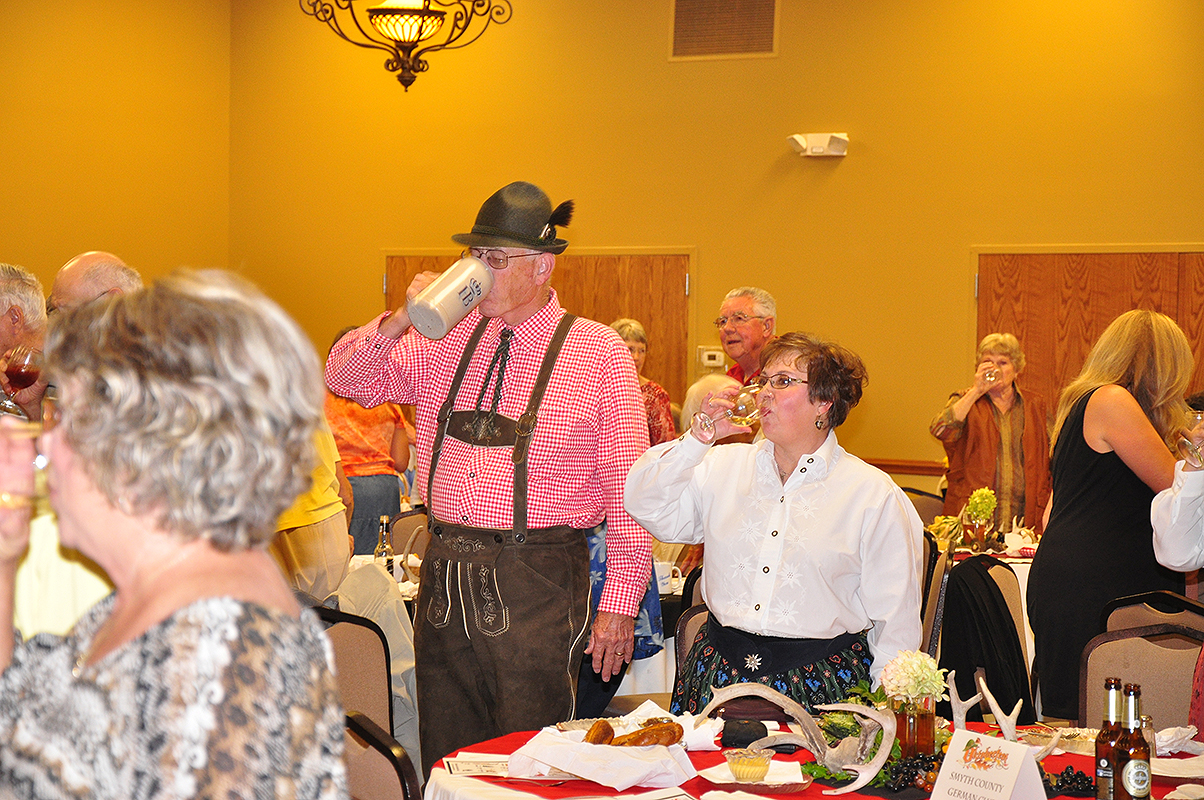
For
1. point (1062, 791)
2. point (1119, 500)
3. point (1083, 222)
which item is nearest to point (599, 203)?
point (1083, 222)

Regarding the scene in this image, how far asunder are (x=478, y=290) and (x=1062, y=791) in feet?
5.75

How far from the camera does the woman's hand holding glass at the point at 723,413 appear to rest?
2762 millimetres

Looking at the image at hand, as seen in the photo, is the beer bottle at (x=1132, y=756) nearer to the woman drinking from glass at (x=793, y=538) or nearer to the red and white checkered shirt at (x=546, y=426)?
the woman drinking from glass at (x=793, y=538)

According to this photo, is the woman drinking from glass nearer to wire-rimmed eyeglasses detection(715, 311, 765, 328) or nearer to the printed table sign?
the printed table sign

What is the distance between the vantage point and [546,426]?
3.00 m

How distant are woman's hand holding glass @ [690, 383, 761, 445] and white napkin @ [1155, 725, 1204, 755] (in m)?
1.11

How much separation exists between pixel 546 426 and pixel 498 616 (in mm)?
508

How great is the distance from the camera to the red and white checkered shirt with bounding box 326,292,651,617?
2979 millimetres

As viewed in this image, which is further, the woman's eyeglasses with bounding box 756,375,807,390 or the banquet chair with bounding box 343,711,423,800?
the woman's eyeglasses with bounding box 756,375,807,390

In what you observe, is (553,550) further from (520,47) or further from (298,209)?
(298,209)

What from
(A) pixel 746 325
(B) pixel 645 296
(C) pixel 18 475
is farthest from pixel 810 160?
(C) pixel 18 475

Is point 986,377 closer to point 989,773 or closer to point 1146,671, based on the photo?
point 1146,671

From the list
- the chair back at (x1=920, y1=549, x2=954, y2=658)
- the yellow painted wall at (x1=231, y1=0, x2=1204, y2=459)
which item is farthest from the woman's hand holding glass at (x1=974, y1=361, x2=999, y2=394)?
the chair back at (x1=920, y1=549, x2=954, y2=658)

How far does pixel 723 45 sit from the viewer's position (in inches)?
321
